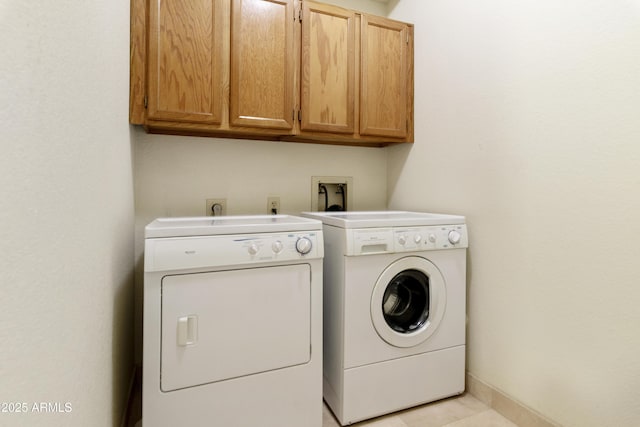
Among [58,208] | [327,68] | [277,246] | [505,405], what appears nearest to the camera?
[58,208]

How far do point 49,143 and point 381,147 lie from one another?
2.08 meters

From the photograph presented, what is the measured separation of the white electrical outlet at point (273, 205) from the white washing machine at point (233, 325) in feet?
2.38

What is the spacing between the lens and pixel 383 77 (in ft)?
6.49

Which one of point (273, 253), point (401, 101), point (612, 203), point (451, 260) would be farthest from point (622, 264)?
point (401, 101)

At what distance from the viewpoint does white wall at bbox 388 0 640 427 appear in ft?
3.62

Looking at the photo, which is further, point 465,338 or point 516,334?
point 465,338

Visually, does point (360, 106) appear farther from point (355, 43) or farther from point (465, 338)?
point (465, 338)

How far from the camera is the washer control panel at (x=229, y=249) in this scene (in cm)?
113

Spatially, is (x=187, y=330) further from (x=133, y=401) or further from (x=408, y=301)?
(x=408, y=301)

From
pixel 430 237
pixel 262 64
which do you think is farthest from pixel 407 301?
pixel 262 64

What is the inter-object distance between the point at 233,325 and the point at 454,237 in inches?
44.6

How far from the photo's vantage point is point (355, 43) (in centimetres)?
A: 190

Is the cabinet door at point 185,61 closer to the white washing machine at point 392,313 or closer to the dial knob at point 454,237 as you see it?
the white washing machine at point 392,313

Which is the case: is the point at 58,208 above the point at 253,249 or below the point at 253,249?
above
